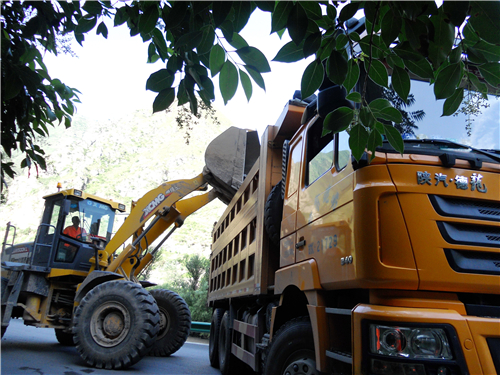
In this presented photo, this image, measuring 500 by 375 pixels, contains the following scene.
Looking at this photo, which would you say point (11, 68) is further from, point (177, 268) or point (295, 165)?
point (177, 268)

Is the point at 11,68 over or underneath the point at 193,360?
over

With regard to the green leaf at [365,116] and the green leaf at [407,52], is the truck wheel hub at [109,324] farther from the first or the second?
the green leaf at [407,52]

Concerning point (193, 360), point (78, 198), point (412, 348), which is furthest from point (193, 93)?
point (78, 198)

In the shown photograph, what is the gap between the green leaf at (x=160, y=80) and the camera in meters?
1.48

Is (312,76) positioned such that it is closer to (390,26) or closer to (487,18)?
(390,26)

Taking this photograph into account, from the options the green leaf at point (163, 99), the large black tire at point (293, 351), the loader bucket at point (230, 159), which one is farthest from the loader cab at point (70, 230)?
the green leaf at point (163, 99)

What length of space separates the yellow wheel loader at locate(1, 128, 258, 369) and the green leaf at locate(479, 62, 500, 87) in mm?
5359

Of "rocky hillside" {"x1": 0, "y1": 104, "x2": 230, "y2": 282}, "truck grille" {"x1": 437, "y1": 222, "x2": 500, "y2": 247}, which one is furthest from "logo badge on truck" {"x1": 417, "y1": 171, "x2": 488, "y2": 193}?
"rocky hillside" {"x1": 0, "y1": 104, "x2": 230, "y2": 282}

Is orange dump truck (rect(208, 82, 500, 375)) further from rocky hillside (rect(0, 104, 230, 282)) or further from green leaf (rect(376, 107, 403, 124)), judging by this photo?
rocky hillside (rect(0, 104, 230, 282))

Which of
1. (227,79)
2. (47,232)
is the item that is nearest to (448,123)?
(227,79)

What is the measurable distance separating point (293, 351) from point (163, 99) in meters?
2.17

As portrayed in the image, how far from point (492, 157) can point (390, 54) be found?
135 centimetres

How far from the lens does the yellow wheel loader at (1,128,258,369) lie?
5914mm

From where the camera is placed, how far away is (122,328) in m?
5.98
